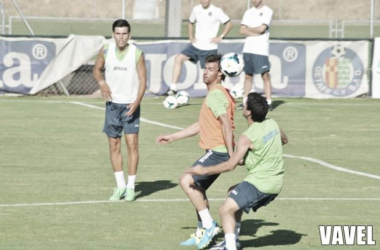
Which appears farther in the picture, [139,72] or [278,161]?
[139,72]

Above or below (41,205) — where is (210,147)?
above

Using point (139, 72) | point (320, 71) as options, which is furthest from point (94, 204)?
point (320, 71)

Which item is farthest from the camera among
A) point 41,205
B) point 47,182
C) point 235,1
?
point 235,1

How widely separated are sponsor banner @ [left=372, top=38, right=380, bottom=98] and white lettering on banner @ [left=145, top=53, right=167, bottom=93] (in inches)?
196

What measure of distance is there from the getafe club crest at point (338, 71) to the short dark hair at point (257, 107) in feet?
51.8

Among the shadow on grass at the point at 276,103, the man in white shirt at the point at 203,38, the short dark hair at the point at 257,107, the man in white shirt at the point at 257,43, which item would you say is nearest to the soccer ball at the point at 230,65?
the short dark hair at the point at 257,107

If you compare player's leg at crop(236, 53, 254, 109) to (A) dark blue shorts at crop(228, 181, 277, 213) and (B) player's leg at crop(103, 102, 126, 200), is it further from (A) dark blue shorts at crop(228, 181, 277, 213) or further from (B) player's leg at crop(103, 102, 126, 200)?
(A) dark blue shorts at crop(228, 181, 277, 213)

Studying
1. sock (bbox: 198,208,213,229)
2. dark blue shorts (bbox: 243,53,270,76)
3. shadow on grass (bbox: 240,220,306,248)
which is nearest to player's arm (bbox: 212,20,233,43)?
dark blue shorts (bbox: 243,53,270,76)

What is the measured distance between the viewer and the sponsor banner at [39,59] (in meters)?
24.4

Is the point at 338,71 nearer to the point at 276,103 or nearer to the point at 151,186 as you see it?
the point at 276,103

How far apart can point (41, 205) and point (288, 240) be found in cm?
318

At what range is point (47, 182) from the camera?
13.8 metres

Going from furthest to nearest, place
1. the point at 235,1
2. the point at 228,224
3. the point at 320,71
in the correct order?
1. the point at 235,1
2. the point at 320,71
3. the point at 228,224

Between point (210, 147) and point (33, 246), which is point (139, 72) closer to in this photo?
point (210, 147)
